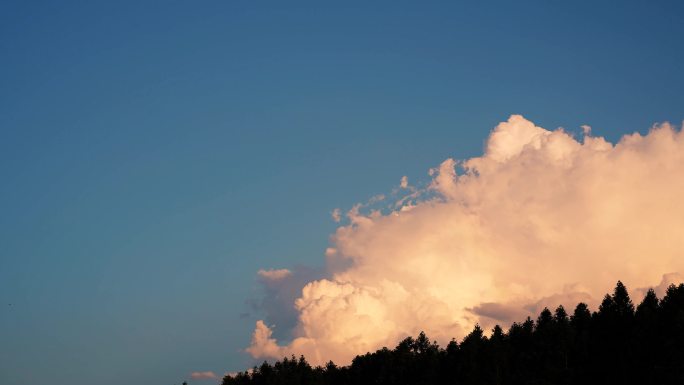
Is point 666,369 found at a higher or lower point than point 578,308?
lower

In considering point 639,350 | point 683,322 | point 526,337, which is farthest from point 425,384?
point 683,322

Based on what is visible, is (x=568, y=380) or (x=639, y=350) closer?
(x=639, y=350)

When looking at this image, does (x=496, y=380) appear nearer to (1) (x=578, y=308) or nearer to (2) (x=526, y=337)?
(2) (x=526, y=337)

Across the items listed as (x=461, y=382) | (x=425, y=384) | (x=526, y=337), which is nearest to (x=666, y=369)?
(x=526, y=337)

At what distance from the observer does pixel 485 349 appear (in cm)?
14712

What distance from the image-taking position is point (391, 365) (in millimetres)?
197250

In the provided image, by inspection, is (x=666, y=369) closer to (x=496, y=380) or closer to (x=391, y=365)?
(x=496, y=380)

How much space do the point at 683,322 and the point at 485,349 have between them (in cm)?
4202

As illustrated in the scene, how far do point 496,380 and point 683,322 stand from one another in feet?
130

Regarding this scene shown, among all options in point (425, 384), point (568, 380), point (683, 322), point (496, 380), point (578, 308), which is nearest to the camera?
point (683, 322)

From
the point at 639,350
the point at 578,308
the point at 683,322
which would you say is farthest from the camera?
the point at 578,308

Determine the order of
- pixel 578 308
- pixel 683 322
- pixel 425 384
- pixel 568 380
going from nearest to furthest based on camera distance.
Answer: pixel 683 322, pixel 568 380, pixel 578 308, pixel 425 384

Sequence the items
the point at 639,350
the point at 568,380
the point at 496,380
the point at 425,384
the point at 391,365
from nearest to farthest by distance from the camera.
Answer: the point at 639,350
the point at 568,380
the point at 496,380
the point at 425,384
the point at 391,365

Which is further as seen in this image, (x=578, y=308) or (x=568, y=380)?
(x=578, y=308)
